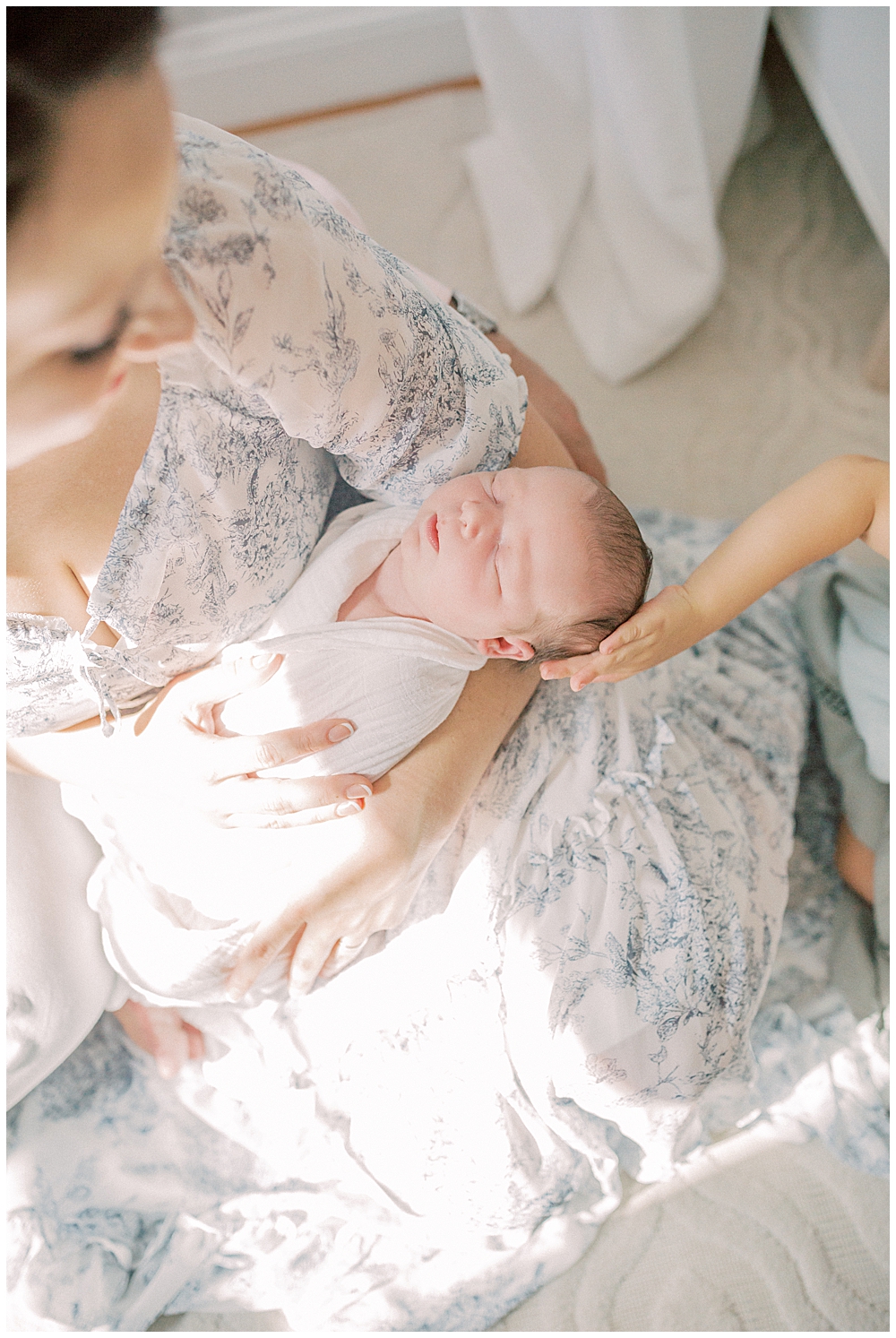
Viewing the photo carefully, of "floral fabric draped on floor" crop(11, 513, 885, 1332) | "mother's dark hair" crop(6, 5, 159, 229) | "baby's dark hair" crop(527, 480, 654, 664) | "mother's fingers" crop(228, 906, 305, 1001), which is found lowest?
"floral fabric draped on floor" crop(11, 513, 885, 1332)

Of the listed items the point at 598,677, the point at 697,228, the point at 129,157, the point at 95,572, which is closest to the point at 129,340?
the point at 129,157

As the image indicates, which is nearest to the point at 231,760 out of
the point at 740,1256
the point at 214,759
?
the point at 214,759

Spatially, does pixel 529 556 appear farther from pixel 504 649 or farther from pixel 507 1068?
pixel 507 1068

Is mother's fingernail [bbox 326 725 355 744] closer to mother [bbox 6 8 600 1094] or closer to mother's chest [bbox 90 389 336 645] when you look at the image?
mother [bbox 6 8 600 1094]

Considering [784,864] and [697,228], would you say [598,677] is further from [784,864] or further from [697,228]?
[697,228]

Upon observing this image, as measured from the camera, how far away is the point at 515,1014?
94 centimetres

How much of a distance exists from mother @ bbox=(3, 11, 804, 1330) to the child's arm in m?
0.14

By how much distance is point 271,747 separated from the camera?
0.85 metres

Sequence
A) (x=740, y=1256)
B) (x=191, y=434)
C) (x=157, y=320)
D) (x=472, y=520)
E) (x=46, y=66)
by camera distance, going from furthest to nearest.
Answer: (x=740, y=1256)
(x=472, y=520)
(x=191, y=434)
(x=157, y=320)
(x=46, y=66)

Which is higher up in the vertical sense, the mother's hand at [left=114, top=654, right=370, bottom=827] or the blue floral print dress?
the blue floral print dress

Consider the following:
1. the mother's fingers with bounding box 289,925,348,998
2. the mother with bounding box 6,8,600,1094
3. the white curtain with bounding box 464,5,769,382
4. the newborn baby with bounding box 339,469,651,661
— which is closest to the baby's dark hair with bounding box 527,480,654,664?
the newborn baby with bounding box 339,469,651,661

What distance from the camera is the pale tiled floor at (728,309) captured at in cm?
155

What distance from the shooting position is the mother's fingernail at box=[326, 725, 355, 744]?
2.86 feet

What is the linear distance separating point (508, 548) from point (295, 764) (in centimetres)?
29
